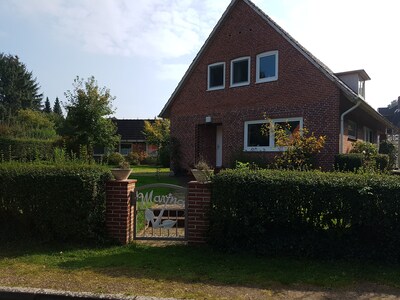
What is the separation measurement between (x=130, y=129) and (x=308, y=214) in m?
40.9

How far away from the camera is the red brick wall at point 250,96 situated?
14.9m

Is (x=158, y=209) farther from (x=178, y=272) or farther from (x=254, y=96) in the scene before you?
(x=254, y=96)

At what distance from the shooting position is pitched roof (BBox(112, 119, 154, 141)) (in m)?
44.3

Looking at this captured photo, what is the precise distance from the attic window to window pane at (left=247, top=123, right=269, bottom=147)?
2681mm

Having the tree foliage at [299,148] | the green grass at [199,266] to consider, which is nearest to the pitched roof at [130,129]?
the tree foliage at [299,148]

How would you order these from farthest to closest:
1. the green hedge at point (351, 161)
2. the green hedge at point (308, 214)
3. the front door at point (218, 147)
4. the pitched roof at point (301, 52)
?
the front door at point (218, 147) < the pitched roof at point (301, 52) < the green hedge at point (351, 161) < the green hedge at point (308, 214)

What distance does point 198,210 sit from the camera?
6.44 m

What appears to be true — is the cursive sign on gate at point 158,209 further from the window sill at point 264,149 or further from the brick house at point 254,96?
the brick house at point 254,96

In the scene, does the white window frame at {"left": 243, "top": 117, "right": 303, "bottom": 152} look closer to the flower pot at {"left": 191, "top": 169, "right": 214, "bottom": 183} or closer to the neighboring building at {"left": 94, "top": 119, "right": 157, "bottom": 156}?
the flower pot at {"left": 191, "top": 169, "right": 214, "bottom": 183}

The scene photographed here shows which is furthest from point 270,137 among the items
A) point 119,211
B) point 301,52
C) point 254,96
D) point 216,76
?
point 119,211

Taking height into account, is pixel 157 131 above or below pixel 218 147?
above

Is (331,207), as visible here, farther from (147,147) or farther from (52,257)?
(147,147)

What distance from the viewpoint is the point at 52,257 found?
5832 millimetres

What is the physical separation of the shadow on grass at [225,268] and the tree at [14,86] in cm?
6435
